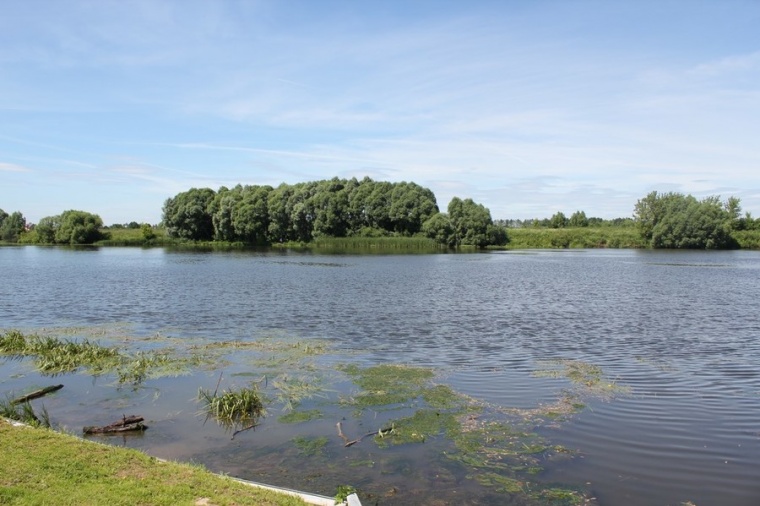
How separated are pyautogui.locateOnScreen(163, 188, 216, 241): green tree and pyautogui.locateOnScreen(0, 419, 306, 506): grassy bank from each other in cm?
12472

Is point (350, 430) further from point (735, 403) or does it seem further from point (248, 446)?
point (735, 403)

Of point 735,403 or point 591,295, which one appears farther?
point 591,295

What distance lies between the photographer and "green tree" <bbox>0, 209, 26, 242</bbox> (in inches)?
6063

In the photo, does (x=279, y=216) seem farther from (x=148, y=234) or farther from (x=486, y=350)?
(x=486, y=350)

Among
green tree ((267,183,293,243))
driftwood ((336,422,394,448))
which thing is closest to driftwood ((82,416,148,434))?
driftwood ((336,422,394,448))

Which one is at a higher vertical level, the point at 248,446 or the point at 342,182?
the point at 342,182

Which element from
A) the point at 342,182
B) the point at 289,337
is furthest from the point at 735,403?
the point at 342,182

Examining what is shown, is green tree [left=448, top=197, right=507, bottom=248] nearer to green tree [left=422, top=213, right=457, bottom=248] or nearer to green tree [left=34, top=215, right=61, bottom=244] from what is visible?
green tree [left=422, top=213, right=457, bottom=248]

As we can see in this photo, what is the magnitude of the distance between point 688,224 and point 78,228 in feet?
417

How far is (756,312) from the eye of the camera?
30.4 m

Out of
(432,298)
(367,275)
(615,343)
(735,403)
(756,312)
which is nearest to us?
(735,403)

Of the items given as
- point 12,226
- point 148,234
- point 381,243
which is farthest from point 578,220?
point 12,226

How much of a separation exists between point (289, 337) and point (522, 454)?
14.1m

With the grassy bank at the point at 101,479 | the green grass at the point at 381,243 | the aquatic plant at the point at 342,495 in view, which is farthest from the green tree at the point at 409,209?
the aquatic plant at the point at 342,495
